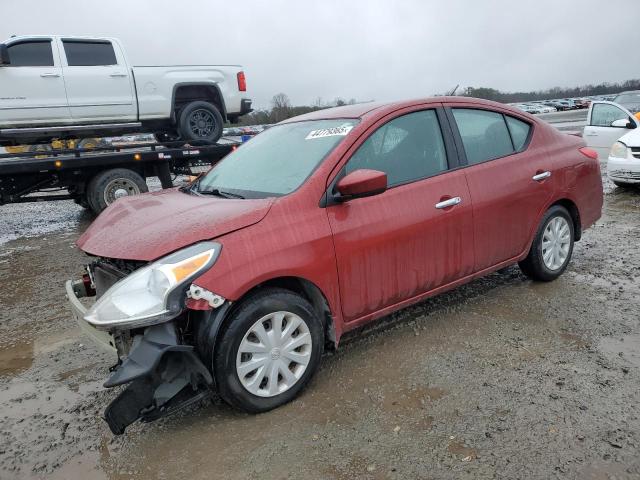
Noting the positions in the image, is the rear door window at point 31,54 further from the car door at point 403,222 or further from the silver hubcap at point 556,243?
the silver hubcap at point 556,243

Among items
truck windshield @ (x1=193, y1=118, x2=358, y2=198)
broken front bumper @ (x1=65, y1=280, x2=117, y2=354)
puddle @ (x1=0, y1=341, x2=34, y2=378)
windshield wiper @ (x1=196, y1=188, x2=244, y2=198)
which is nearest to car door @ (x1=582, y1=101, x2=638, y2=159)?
→ truck windshield @ (x1=193, y1=118, x2=358, y2=198)

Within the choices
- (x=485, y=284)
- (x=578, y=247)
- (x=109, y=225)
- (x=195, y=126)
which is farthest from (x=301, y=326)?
(x=195, y=126)

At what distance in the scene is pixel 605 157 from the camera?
1005 centimetres

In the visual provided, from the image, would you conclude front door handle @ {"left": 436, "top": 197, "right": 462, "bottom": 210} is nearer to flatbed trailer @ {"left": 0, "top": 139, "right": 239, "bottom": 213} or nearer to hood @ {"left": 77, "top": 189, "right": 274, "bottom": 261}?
hood @ {"left": 77, "top": 189, "right": 274, "bottom": 261}

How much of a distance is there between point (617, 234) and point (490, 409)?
13.6ft

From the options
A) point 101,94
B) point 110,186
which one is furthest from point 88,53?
point 110,186

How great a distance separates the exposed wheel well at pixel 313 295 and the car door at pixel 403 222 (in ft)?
0.38

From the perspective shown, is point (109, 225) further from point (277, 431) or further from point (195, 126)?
point (195, 126)

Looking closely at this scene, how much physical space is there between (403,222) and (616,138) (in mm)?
8435

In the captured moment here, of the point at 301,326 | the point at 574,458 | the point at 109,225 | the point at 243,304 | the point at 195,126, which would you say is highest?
the point at 195,126

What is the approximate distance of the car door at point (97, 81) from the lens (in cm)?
832

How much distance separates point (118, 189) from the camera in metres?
8.13

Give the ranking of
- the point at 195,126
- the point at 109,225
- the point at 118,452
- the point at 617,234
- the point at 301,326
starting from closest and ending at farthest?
1. the point at 118,452
2. the point at 301,326
3. the point at 109,225
4. the point at 617,234
5. the point at 195,126

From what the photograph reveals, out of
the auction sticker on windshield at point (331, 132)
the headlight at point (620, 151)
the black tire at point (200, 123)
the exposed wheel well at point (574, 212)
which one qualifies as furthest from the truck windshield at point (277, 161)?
the headlight at point (620, 151)
